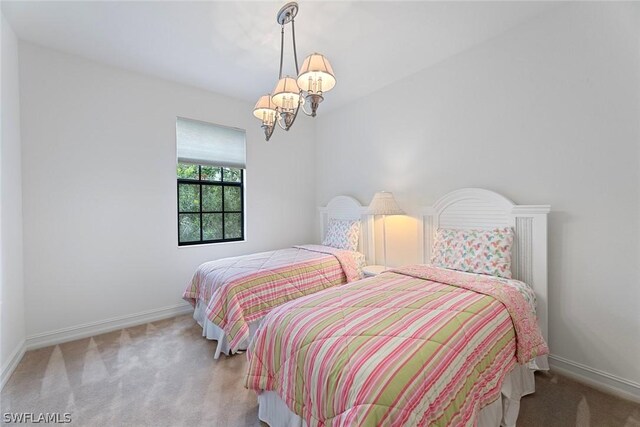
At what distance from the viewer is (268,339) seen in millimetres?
1481

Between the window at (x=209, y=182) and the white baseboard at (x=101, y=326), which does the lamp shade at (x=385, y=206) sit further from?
the white baseboard at (x=101, y=326)

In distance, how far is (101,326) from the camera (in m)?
2.76

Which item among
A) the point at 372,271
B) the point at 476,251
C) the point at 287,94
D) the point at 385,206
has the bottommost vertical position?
the point at 372,271

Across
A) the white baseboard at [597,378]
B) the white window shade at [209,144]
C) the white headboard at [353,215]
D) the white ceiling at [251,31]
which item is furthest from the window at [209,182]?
the white baseboard at [597,378]

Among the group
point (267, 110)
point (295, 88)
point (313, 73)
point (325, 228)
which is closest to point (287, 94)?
point (295, 88)

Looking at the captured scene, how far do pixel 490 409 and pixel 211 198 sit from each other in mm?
3466

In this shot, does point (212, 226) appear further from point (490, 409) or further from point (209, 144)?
point (490, 409)

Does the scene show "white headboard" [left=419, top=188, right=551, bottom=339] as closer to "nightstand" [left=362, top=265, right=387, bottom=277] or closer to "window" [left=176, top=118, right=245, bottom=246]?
"nightstand" [left=362, top=265, right=387, bottom=277]

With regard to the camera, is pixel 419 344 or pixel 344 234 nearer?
pixel 419 344

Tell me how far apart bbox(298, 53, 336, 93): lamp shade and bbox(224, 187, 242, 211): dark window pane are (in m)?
2.35

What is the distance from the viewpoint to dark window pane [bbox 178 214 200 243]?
340 cm

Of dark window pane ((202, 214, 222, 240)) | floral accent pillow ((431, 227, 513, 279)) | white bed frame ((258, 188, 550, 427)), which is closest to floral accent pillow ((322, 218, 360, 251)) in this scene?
white bed frame ((258, 188, 550, 427))

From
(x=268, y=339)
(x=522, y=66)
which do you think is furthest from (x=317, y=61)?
(x=522, y=66)

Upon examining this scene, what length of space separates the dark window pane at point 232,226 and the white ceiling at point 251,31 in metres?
1.79
